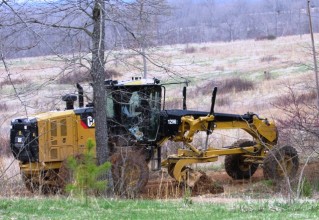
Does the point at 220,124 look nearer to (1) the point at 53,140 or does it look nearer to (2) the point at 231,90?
(1) the point at 53,140

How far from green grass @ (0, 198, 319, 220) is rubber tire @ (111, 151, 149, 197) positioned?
14.2ft

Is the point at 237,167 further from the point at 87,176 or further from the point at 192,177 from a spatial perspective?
the point at 87,176

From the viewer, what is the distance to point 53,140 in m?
17.7

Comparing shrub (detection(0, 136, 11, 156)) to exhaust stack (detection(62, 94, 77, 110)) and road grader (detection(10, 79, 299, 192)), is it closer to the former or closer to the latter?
road grader (detection(10, 79, 299, 192))

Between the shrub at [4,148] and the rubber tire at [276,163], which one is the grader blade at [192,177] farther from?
the shrub at [4,148]

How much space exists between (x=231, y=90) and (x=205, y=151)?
2854cm

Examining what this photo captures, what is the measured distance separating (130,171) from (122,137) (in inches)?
40.4

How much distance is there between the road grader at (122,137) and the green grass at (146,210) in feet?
14.7

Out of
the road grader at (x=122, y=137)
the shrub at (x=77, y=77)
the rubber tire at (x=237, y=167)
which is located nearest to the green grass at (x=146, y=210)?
the shrub at (x=77, y=77)

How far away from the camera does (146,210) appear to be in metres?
11.1

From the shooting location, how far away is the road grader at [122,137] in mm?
17031

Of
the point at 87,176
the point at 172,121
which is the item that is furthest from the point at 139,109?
the point at 87,176

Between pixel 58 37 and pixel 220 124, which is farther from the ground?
pixel 58 37

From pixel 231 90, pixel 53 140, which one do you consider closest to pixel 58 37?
pixel 53 140
